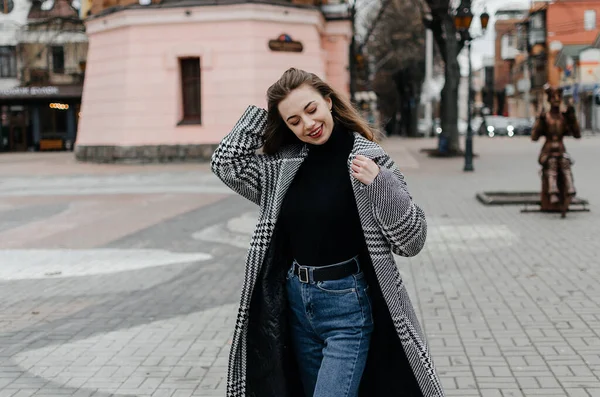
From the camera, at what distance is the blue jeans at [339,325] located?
2965 mm

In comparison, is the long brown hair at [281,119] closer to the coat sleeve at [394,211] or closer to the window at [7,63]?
the coat sleeve at [394,211]

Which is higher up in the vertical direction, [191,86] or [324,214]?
[191,86]

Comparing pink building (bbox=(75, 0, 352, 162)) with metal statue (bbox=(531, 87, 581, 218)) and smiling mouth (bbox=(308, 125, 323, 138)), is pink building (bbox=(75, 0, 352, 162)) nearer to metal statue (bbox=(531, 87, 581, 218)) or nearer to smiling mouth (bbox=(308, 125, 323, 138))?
metal statue (bbox=(531, 87, 581, 218))

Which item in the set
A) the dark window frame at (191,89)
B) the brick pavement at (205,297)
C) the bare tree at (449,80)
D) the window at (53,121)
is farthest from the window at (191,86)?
the window at (53,121)

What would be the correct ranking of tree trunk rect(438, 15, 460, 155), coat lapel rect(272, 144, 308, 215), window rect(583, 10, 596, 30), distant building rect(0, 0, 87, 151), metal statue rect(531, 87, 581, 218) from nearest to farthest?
coat lapel rect(272, 144, 308, 215), metal statue rect(531, 87, 581, 218), tree trunk rect(438, 15, 460, 155), distant building rect(0, 0, 87, 151), window rect(583, 10, 596, 30)

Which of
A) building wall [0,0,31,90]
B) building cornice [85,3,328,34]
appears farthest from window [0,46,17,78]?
building cornice [85,3,328,34]

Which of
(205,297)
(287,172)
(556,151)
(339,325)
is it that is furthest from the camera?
(556,151)

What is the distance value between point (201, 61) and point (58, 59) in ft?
78.6

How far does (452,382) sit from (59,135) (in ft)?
144

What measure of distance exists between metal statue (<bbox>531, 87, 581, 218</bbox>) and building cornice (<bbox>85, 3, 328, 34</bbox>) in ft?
49.5

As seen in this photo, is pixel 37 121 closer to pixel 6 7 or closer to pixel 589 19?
pixel 6 7

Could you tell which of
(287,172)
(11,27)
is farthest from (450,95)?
(11,27)

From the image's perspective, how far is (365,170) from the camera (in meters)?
2.89

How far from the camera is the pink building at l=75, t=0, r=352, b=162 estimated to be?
25812 mm
